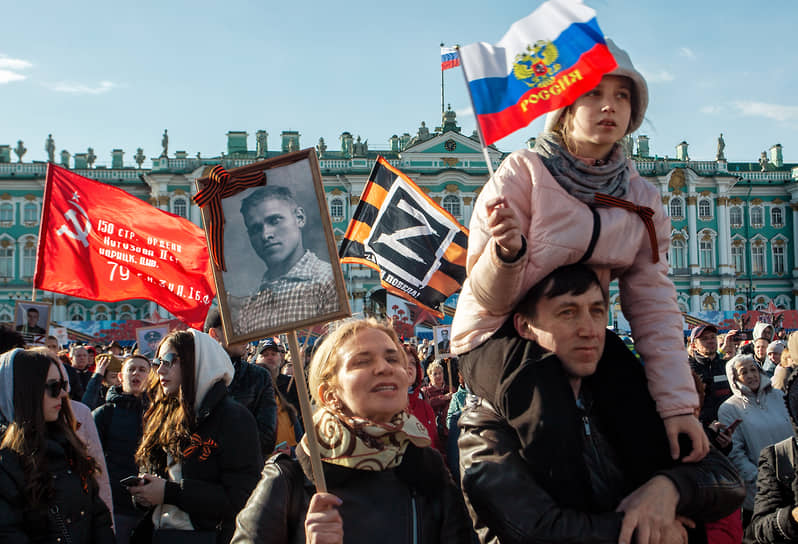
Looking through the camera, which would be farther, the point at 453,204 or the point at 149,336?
the point at 453,204

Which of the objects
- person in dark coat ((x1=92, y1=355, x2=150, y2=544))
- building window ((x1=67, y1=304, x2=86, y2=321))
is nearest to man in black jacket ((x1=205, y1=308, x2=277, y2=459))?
person in dark coat ((x1=92, y1=355, x2=150, y2=544))

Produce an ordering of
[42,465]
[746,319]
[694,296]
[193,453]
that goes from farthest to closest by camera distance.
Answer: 1. [694,296]
2. [746,319]
3. [193,453]
4. [42,465]

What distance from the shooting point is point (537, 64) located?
2414 mm

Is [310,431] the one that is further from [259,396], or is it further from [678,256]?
[678,256]

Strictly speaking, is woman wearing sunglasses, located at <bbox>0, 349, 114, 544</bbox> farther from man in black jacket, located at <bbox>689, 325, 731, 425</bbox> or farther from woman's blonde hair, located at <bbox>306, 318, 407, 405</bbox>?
man in black jacket, located at <bbox>689, 325, 731, 425</bbox>

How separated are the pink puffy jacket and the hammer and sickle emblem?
18.1 ft

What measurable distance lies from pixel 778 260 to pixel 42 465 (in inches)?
2139

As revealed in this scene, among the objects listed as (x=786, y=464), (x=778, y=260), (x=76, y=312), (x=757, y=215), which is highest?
(x=757, y=215)

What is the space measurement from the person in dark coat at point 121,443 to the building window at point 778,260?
52.4 m

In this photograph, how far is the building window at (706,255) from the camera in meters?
49.4

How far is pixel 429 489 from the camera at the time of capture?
2.43 metres

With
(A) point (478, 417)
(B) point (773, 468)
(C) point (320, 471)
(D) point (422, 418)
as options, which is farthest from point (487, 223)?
(D) point (422, 418)

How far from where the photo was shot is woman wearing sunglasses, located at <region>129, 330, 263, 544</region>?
3504mm

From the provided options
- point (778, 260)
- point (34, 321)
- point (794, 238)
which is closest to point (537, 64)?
point (34, 321)
